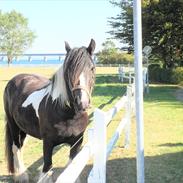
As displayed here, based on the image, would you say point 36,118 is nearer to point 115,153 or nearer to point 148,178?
point 148,178

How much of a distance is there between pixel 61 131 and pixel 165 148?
4.17 meters

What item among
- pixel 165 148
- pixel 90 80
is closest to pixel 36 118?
pixel 90 80

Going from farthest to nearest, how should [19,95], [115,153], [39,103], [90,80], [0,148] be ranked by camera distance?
[0,148], [115,153], [19,95], [39,103], [90,80]

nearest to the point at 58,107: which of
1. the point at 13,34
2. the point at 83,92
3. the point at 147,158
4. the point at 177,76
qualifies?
the point at 83,92

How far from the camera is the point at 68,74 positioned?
5.05 metres

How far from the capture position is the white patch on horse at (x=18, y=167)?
6570 millimetres

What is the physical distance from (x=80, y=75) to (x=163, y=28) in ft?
103

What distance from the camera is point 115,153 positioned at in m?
8.62

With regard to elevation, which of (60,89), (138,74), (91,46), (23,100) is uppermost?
(91,46)

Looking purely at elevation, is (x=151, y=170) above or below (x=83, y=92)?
below

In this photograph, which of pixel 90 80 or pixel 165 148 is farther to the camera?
pixel 165 148

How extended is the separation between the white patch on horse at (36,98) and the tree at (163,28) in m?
28.1

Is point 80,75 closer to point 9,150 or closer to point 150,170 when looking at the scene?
point 9,150

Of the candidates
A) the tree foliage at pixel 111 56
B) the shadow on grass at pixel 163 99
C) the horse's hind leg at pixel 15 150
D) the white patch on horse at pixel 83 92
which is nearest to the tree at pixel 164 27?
the shadow on grass at pixel 163 99
